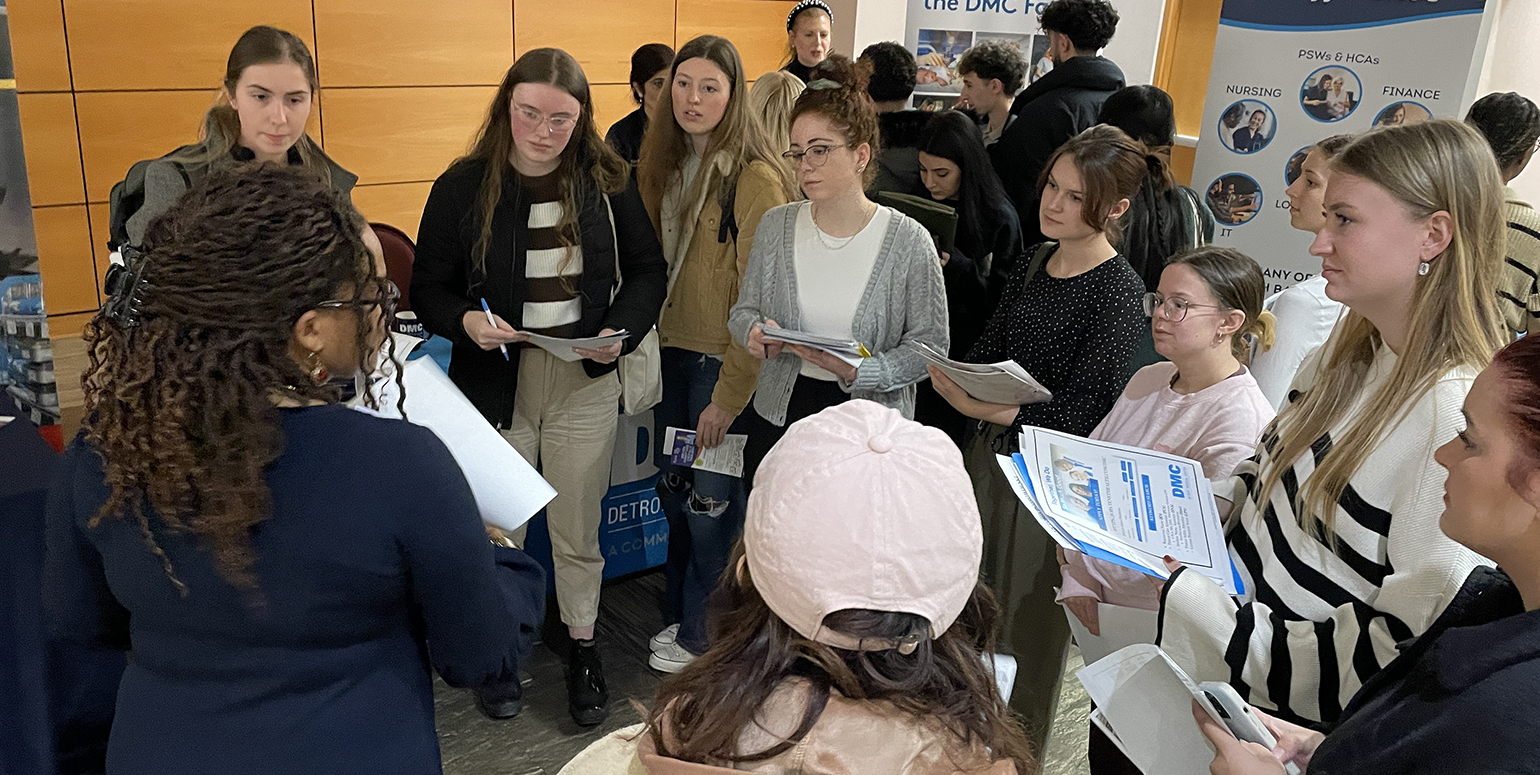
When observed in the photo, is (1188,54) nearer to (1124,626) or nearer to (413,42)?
(413,42)

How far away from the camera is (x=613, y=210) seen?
9.15 feet

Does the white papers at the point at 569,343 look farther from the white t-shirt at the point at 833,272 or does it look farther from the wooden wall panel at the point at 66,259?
the wooden wall panel at the point at 66,259

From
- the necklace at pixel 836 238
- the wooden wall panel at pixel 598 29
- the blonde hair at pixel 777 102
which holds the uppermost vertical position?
the wooden wall panel at pixel 598 29

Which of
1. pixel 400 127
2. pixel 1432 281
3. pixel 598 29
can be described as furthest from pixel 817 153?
pixel 598 29

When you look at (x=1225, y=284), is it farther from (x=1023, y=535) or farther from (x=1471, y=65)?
(x=1471, y=65)

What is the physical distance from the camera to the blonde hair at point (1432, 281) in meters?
1.41

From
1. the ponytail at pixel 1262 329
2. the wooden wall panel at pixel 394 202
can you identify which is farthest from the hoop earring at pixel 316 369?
the wooden wall panel at pixel 394 202

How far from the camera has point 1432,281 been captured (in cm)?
145

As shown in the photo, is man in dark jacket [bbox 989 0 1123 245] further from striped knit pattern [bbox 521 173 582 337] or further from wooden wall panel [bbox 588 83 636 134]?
wooden wall panel [bbox 588 83 636 134]

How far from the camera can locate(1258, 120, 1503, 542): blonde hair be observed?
4.63 feet

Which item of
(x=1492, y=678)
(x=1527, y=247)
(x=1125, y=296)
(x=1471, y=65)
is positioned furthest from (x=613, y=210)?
(x=1471, y=65)

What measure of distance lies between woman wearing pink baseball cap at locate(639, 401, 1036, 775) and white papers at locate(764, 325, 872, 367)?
1378 mm

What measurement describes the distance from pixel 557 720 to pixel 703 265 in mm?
1327

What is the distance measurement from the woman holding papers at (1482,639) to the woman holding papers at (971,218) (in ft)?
7.39
